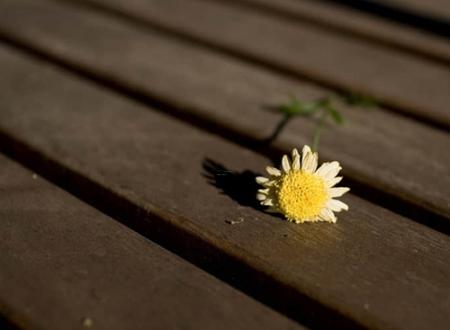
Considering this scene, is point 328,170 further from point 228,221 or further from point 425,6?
point 425,6

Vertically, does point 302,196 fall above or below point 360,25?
below

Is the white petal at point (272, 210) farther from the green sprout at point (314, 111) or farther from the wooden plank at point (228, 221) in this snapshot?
the green sprout at point (314, 111)

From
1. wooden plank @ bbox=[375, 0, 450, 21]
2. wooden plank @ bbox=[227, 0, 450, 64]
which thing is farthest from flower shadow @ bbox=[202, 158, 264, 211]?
wooden plank @ bbox=[375, 0, 450, 21]

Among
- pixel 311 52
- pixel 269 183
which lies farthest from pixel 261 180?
pixel 311 52

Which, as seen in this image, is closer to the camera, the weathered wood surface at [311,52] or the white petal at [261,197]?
the white petal at [261,197]

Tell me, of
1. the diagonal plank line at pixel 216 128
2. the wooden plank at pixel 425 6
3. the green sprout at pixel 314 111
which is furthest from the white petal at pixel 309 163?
the wooden plank at pixel 425 6

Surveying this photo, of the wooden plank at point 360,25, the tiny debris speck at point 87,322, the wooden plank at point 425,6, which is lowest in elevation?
the tiny debris speck at point 87,322
